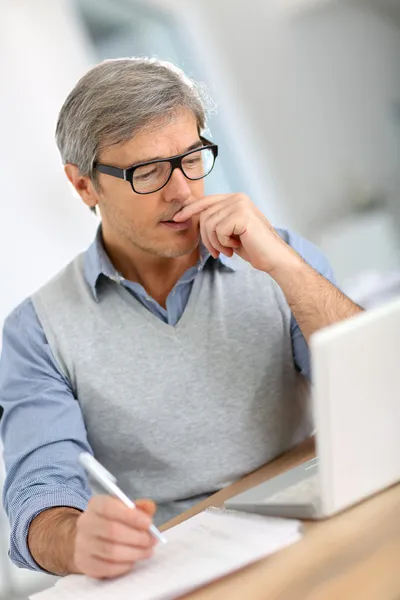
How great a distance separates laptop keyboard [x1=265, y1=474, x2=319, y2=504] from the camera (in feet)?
3.29

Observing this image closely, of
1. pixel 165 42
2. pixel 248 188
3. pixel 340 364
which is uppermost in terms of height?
pixel 165 42

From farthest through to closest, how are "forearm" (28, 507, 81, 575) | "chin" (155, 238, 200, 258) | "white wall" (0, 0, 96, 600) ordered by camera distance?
"white wall" (0, 0, 96, 600), "chin" (155, 238, 200, 258), "forearm" (28, 507, 81, 575)

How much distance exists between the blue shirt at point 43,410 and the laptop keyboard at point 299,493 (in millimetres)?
330

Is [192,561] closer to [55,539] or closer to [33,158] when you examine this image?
[55,539]

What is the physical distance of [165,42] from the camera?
338 centimetres

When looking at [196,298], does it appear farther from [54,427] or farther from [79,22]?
[79,22]

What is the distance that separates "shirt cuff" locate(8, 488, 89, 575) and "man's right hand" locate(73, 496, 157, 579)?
0.79 feet

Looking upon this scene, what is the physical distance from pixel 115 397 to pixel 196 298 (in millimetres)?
244

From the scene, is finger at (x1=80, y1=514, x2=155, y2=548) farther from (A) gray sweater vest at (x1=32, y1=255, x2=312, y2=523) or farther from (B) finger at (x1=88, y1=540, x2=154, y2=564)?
(A) gray sweater vest at (x1=32, y1=255, x2=312, y2=523)

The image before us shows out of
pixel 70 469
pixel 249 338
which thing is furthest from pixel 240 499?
pixel 249 338

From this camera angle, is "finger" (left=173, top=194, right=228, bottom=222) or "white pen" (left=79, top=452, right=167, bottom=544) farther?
"finger" (left=173, top=194, right=228, bottom=222)

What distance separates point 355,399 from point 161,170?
0.70 m

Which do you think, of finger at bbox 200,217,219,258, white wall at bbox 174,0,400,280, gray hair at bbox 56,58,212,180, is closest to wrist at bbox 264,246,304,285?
finger at bbox 200,217,219,258

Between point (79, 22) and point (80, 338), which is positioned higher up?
point (79, 22)
